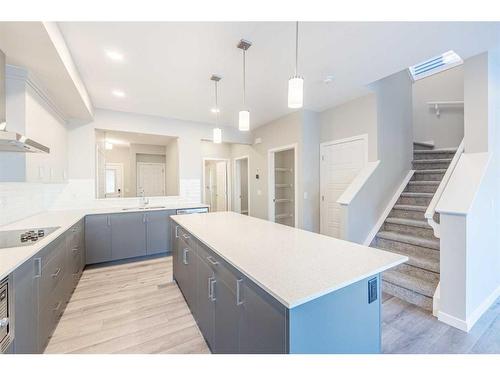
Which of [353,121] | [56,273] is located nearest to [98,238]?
[56,273]

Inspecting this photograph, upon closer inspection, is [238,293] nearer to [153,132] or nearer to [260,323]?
[260,323]

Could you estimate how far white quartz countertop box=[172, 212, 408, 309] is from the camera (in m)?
0.95

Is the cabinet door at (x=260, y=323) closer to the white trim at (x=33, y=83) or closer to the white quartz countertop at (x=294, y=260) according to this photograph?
the white quartz countertop at (x=294, y=260)

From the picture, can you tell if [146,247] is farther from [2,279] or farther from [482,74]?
[482,74]

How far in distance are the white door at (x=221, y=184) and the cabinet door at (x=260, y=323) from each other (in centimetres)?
587

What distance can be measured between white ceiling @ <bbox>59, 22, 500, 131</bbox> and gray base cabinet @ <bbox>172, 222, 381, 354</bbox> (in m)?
1.91

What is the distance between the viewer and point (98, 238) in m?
3.37

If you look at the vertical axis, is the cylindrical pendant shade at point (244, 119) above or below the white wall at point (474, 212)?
above

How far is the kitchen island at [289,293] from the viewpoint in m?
0.94

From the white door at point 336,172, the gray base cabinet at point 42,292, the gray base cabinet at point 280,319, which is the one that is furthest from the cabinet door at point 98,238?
the white door at point 336,172

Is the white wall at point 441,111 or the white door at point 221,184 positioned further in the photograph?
the white door at point 221,184

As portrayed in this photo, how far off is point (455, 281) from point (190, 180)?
166 inches

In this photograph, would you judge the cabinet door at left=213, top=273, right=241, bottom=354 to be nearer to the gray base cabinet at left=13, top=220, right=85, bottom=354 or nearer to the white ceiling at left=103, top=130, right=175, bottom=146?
the gray base cabinet at left=13, top=220, right=85, bottom=354
